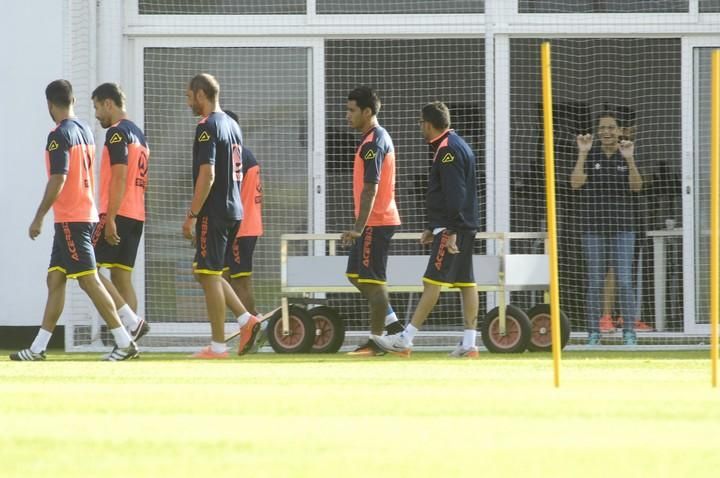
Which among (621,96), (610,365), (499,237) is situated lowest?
(610,365)

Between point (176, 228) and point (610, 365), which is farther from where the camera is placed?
point (176, 228)

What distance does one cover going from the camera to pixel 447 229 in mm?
Answer: 11383

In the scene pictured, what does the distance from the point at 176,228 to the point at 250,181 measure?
1900 mm

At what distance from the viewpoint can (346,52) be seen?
47.7 feet

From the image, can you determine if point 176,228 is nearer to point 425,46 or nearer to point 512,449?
point 425,46

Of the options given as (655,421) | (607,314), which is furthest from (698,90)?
(655,421)

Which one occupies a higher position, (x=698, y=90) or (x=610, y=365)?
(x=698, y=90)


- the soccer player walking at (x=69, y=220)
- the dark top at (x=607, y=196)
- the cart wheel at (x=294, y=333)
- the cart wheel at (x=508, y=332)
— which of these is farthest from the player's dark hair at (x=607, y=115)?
the soccer player walking at (x=69, y=220)

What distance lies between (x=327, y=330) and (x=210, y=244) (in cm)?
203

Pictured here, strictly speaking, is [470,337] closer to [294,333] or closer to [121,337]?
[294,333]

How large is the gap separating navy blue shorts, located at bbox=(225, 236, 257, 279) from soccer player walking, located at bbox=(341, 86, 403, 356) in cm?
112

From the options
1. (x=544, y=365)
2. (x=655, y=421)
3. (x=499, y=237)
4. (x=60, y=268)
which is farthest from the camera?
(x=499, y=237)

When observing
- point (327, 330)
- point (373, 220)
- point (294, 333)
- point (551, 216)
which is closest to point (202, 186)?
point (373, 220)

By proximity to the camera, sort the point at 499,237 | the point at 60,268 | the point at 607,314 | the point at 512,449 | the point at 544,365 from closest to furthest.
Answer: the point at 512,449 → the point at 544,365 → the point at 60,268 → the point at 499,237 → the point at 607,314
